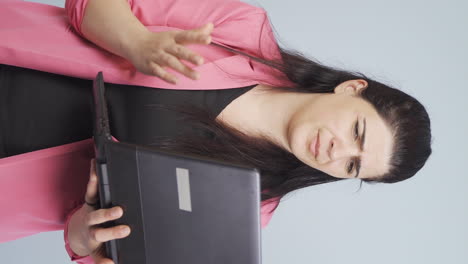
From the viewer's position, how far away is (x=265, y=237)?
1393mm

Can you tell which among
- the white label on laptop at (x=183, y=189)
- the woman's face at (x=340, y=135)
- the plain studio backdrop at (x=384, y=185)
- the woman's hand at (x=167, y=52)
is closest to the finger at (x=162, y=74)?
the woman's hand at (x=167, y=52)

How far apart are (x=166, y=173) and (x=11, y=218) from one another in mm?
359

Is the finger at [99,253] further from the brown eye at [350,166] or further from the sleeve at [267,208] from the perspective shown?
the brown eye at [350,166]

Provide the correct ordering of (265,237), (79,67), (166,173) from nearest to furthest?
(166,173) → (79,67) → (265,237)

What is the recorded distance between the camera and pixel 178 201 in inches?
24.2

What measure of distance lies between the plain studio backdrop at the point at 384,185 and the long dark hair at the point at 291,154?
189 mm

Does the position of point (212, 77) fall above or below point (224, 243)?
above

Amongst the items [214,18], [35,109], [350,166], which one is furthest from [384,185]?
[35,109]

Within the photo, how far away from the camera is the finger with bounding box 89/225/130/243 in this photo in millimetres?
644

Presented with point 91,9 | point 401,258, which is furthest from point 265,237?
point 91,9

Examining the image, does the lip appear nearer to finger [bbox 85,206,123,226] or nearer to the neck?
the neck

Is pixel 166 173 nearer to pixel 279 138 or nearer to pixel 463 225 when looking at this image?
pixel 279 138

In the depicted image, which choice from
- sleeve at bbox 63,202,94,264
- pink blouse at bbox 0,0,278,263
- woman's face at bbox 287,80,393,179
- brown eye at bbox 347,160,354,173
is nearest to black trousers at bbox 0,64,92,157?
pink blouse at bbox 0,0,278,263

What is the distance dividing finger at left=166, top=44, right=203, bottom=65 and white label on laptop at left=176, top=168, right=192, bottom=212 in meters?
0.14
